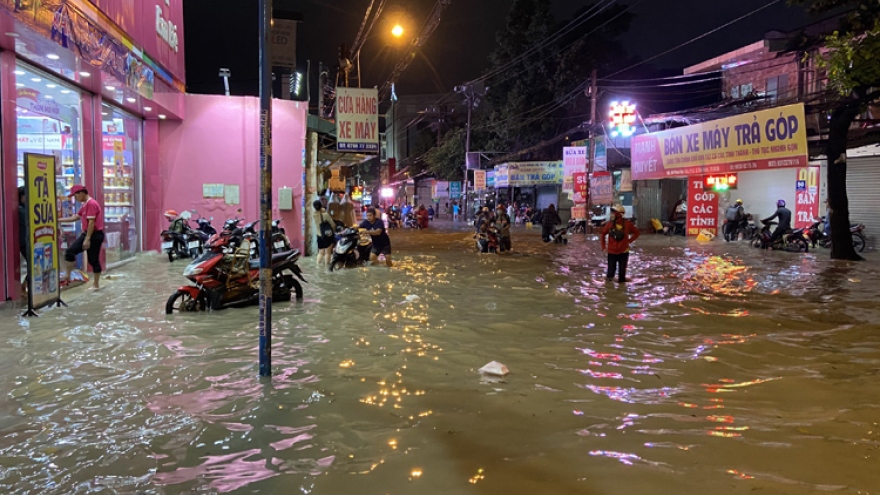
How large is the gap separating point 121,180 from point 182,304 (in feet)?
25.5

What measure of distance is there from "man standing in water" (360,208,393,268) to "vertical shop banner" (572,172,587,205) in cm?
1448

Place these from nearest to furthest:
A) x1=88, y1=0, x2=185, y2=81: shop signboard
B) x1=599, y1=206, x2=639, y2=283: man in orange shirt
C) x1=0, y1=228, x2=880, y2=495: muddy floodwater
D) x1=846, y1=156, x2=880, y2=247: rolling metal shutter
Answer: x1=0, y1=228, x2=880, y2=495: muddy floodwater
x1=88, y1=0, x2=185, y2=81: shop signboard
x1=599, y1=206, x2=639, y2=283: man in orange shirt
x1=846, y1=156, x2=880, y2=247: rolling metal shutter

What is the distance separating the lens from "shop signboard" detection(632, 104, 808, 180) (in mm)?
16530

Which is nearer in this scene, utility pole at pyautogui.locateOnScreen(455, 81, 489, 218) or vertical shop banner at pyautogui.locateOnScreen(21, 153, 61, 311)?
vertical shop banner at pyautogui.locateOnScreen(21, 153, 61, 311)

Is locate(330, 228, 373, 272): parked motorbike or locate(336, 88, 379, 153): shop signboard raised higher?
locate(336, 88, 379, 153): shop signboard

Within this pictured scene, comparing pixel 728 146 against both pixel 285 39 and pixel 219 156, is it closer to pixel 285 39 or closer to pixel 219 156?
pixel 219 156

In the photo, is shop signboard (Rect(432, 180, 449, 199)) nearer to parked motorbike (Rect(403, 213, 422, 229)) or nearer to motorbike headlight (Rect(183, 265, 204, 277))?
parked motorbike (Rect(403, 213, 422, 229))

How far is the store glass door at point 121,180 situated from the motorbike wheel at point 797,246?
19.6 m

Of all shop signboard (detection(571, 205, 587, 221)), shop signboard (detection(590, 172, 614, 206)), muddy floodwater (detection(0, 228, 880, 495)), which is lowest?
muddy floodwater (detection(0, 228, 880, 495))

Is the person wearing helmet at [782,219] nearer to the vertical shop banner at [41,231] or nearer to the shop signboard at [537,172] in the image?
the shop signboard at [537,172]

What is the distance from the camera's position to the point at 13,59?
879 centimetres

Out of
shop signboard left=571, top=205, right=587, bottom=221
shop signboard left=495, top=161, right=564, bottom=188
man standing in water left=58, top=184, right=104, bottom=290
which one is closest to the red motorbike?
man standing in water left=58, top=184, right=104, bottom=290

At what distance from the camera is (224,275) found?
8.64 m

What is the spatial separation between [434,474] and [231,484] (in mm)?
1195
